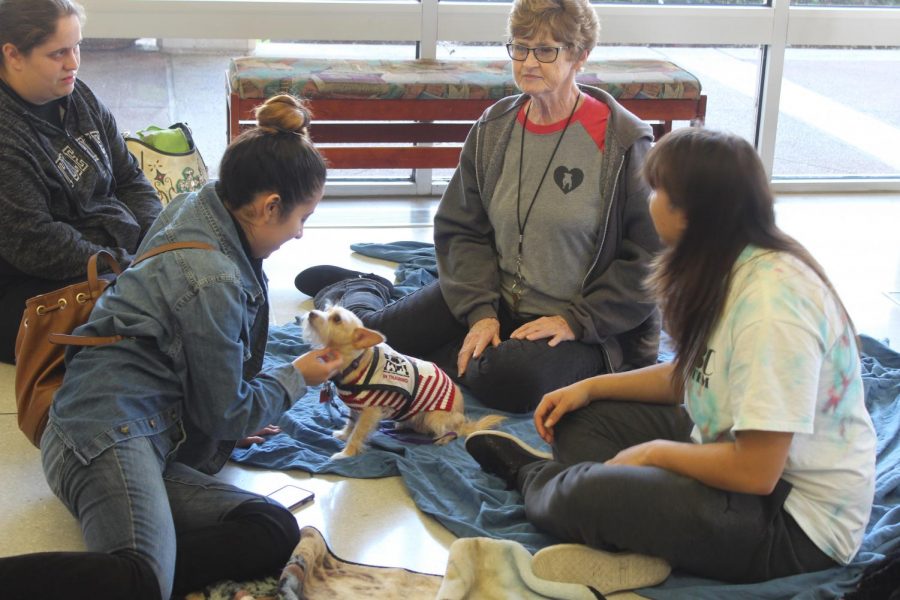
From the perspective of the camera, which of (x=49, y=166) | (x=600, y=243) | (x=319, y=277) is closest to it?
(x=600, y=243)

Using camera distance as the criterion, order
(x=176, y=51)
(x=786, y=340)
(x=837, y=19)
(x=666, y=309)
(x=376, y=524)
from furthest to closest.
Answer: (x=837, y=19), (x=176, y=51), (x=376, y=524), (x=666, y=309), (x=786, y=340)

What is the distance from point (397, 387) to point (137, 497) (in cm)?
77

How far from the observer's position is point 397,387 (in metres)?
2.55

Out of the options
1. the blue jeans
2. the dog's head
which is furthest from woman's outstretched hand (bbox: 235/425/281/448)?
the blue jeans

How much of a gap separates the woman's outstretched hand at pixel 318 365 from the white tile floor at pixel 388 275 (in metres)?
0.29

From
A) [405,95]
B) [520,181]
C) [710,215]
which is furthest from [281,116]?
[405,95]

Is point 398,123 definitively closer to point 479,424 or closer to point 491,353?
point 491,353

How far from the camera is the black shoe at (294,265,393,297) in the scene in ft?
11.9

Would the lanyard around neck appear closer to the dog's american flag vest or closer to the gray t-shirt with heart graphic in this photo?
the gray t-shirt with heart graphic

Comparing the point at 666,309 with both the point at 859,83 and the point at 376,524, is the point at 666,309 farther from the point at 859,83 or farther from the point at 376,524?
the point at 859,83

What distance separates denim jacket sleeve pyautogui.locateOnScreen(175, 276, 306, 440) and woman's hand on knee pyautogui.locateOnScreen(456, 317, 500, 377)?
78cm

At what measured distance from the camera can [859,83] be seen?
17.9ft

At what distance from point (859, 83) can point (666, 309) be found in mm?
3969

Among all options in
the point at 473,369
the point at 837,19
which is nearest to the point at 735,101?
the point at 837,19
